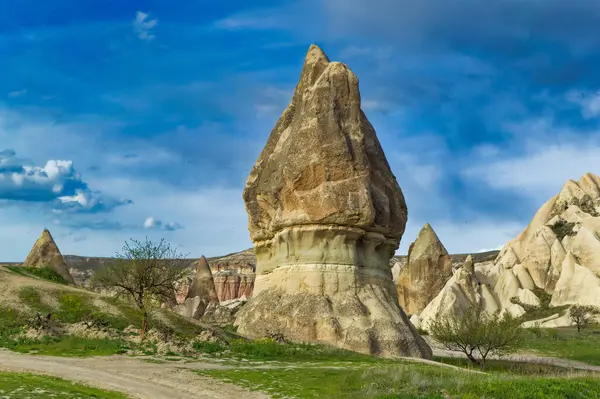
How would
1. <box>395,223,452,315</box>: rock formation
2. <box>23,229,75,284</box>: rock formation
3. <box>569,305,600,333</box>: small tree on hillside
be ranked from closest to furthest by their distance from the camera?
<box>23,229,75,284</box>: rock formation < <box>569,305,600,333</box>: small tree on hillside < <box>395,223,452,315</box>: rock formation

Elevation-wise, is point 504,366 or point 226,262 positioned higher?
point 226,262

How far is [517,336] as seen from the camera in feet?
106

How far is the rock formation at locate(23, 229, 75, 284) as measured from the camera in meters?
49.6

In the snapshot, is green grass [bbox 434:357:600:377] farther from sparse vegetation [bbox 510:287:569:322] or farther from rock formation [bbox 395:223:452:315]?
rock formation [bbox 395:223:452:315]

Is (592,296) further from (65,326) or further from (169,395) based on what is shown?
(169,395)

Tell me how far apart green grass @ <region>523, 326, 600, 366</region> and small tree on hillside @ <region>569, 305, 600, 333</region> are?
81 cm

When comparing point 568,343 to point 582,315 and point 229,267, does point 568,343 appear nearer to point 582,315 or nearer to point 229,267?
point 582,315

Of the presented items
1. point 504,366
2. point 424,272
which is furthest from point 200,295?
point 504,366

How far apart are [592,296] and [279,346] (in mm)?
45450

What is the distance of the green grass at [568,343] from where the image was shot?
4319 cm

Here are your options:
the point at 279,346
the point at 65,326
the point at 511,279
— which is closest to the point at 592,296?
the point at 511,279

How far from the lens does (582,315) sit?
191 ft

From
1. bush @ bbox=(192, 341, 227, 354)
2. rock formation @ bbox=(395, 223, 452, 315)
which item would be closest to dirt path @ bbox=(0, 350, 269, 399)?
bush @ bbox=(192, 341, 227, 354)

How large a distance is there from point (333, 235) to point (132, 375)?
14884mm
